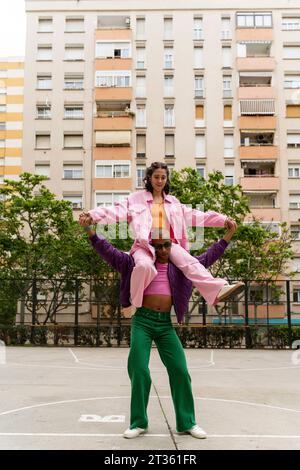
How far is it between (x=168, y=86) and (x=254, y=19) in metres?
7.54

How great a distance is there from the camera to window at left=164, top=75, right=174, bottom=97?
121ft

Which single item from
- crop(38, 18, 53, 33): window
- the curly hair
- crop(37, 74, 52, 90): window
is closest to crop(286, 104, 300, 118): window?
crop(37, 74, 52, 90): window

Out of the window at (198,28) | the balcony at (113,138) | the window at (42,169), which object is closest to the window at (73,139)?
the balcony at (113,138)

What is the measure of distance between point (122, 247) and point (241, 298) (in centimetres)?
643

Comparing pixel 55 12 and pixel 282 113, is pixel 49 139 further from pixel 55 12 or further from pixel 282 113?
pixel 282 113

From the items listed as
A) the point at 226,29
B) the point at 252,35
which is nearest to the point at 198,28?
the point at 226,29

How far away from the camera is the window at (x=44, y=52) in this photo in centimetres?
3771

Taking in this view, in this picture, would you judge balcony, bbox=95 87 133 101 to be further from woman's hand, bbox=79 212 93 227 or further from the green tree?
woman's hand, bbox=79 212 93 227

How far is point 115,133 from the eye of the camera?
35.7 meters

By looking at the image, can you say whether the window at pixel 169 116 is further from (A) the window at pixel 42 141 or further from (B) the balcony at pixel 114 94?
(A) the window at pixel 42 141

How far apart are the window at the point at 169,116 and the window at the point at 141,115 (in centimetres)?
149

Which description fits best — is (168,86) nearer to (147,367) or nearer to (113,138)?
(113,138)

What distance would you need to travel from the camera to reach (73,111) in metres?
36.9

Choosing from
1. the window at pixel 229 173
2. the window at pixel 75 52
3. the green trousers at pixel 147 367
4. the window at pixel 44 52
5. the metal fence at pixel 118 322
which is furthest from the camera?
the window at pixel 44 52
